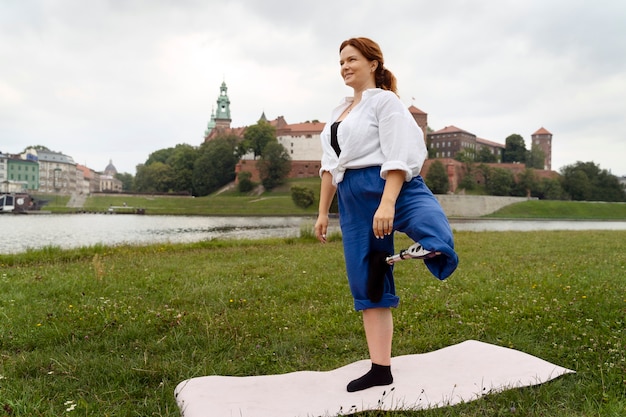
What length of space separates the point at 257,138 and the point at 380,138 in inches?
A: 3543

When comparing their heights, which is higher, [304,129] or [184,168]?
[304,129]

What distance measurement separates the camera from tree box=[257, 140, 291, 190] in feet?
269

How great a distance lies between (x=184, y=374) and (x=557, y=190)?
87.0m

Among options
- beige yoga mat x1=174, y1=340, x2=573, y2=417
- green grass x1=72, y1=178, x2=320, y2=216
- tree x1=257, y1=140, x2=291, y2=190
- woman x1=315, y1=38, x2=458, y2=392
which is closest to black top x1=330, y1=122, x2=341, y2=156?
woman x1=315, y1=38, x2=458, y2=392

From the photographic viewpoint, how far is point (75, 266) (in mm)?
8312

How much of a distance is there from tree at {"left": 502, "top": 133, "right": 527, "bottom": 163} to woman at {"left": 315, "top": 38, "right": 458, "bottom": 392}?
114380mm

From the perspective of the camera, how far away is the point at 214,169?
8800 centimetres

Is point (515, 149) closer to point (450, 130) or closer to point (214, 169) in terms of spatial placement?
point (450, 130)

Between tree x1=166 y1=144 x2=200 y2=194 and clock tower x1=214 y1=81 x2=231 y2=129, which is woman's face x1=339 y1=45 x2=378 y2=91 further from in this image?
clock tower x1=214 y1=81 x2=231 y2=129

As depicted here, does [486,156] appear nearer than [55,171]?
Yes

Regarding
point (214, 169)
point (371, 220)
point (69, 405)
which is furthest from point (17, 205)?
point (371, 220)

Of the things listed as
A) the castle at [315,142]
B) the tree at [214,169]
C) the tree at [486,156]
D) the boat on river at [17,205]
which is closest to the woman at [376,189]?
the boat on river at [17,205]

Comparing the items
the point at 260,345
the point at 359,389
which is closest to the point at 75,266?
the point at 260,345

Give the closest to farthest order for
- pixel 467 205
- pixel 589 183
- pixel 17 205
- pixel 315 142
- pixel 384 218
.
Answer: pixel 384 218
pixel 17 205
pixel 467 205
pixel 589 183
pixel 315 142
